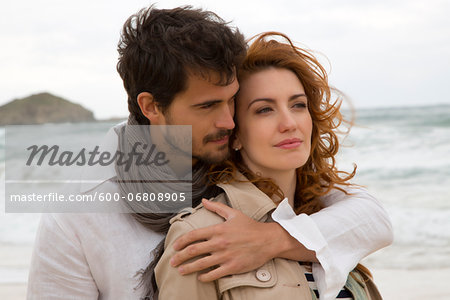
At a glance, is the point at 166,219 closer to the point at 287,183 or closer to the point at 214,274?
the point at 214,274

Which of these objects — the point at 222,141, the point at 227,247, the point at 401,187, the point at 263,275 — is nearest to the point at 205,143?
the point at 222,141

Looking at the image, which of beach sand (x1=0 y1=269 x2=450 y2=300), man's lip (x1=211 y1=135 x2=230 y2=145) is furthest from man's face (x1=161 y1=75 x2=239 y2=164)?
beach sand (x1=0 y1=269 x2=450 y2=300)

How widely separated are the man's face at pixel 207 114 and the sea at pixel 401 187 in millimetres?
777

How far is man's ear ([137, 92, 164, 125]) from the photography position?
2.36 metres

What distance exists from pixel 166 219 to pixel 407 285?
11.7ft

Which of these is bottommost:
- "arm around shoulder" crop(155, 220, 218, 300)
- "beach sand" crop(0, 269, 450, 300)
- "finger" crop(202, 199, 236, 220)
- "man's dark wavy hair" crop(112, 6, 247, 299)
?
"beach sand" crop(0, 269, 450, 300)

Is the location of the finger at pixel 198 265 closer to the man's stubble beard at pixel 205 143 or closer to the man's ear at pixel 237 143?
the man's stubble beard at pixel 205 143

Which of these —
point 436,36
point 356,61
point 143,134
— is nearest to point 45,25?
point 356,61

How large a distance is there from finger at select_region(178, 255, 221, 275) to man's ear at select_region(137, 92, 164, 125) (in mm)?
720

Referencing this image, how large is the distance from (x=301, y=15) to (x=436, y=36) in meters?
5.06

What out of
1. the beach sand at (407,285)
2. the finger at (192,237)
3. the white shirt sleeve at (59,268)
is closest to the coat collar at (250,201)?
the finger at (192,237)

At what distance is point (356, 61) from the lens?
17688 mm

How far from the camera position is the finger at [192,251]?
191 centimetres

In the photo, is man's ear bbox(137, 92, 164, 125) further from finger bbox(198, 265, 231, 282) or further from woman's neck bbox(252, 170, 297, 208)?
finger bbox(198, 265, 231, 282)
